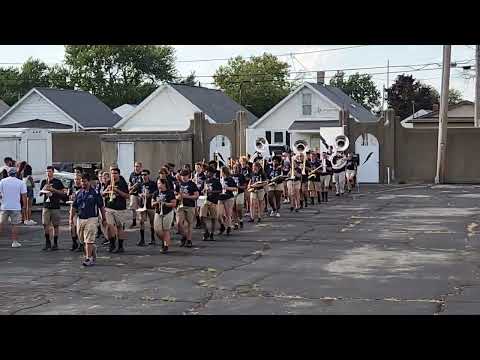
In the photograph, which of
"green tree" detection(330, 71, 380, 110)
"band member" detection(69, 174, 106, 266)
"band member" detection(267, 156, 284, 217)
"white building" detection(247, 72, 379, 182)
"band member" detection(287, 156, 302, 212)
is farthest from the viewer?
"green tree" detection(330, 71, 380, 110)

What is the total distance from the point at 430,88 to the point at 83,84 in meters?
39.3

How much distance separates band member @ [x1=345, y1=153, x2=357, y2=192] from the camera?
29195mm

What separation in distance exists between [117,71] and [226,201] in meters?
69.1

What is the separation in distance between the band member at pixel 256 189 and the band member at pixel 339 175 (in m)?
7.71

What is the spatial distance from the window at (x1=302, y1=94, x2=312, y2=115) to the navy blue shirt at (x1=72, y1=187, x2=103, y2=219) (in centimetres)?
3611

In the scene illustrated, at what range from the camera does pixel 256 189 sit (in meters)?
20.3

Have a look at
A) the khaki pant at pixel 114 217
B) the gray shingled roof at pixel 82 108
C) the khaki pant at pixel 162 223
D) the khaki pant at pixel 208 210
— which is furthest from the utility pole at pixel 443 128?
the gray shingled roof at pixel 82 108

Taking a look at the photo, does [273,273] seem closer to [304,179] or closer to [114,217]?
[114,217]

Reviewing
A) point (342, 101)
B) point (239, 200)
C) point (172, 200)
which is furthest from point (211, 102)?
point (172, 200)

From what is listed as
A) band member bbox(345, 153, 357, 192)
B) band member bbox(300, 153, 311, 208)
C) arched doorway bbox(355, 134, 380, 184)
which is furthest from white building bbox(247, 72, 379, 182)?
band member bbox(300, 153, 311, 208)

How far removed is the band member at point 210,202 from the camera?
56.7 feet

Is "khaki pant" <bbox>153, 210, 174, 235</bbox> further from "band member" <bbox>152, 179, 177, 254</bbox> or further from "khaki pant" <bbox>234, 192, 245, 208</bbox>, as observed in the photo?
"khaki pant" <bbox>234, 192, 245, 208</bbox>

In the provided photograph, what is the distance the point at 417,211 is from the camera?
23250 millimetres
